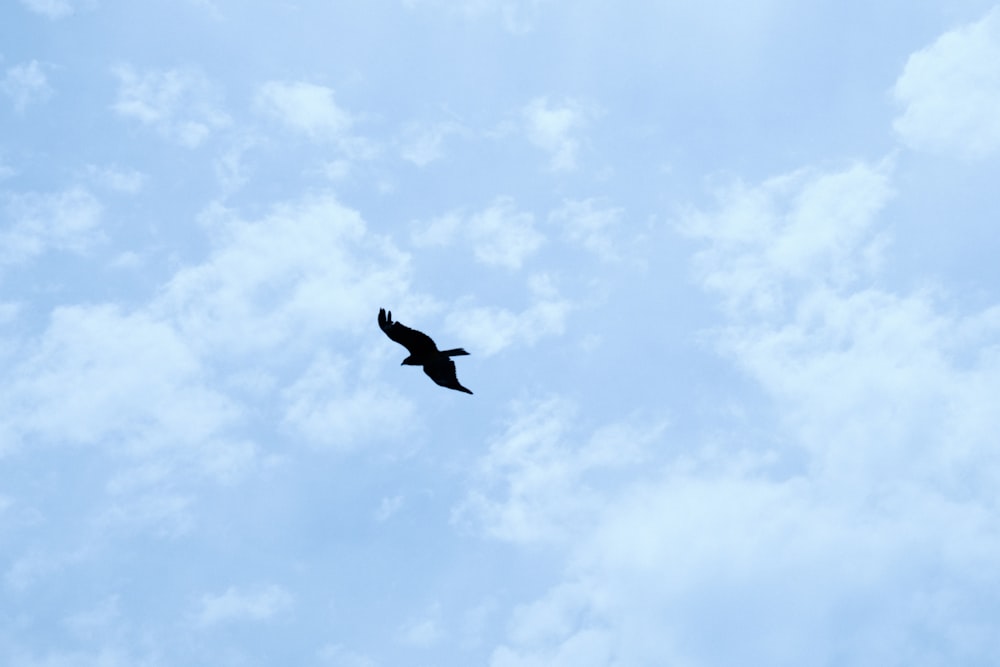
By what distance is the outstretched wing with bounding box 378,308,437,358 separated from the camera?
34938mm

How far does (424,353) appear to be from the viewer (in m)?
35.6

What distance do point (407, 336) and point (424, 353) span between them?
0.88 m

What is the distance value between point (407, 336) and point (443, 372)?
1.87 m

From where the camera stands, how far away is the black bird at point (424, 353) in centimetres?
3500

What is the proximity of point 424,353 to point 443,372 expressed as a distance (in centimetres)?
99

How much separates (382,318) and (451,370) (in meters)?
2.93

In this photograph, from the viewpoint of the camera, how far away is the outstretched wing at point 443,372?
35812 millimetres

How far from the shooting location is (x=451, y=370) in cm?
3594

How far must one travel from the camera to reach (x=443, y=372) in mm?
36000

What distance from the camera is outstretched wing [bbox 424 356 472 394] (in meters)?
35.8

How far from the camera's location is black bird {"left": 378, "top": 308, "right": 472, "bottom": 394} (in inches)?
1378

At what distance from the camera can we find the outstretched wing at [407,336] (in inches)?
1375

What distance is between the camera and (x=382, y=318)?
3547 cm
